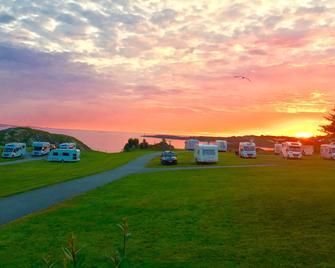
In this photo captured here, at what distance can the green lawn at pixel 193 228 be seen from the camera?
13.0 metres

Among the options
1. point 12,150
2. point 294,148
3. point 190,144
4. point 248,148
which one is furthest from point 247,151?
point 12,150

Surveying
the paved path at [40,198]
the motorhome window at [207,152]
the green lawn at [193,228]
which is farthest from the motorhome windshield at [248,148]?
the green lawn at [193,228]

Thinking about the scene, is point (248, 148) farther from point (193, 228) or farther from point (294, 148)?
point (193, 228)

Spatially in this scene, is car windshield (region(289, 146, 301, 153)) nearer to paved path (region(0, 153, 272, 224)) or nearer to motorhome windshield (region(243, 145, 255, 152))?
motorhome windshield (region(243, 145, 255, 152))

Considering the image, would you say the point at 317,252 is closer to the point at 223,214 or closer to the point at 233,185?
the point at 223,214

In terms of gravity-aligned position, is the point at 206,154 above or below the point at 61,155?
above

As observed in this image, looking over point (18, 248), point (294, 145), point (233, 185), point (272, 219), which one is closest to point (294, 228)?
point (272, 219)

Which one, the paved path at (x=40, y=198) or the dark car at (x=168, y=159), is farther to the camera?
the dark car at (x=168, y=159)

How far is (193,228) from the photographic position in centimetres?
1658

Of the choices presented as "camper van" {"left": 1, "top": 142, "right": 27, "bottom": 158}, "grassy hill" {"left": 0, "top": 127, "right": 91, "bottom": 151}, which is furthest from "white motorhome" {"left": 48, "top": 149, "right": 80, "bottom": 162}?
"grassy hill" {"left": 0, "top": 127, "right": 91, "bottom": 151}

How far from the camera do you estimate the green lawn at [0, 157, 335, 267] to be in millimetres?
12977

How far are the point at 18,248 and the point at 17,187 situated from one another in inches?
669

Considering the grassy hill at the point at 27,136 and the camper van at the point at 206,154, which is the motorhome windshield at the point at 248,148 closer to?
the camper van at the point at 206,154

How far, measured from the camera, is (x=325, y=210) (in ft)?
62.6
